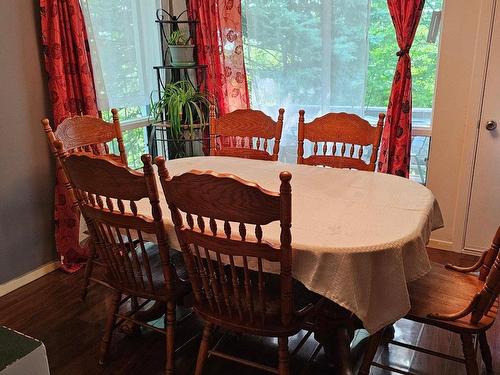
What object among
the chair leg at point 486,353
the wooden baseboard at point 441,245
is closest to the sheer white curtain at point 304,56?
the wooden baseboard at point 441,245

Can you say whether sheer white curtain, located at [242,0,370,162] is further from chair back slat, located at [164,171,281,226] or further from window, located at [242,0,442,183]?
chair back slat, located at [164,171,281,226]

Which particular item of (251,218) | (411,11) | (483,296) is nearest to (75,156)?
(251,218)

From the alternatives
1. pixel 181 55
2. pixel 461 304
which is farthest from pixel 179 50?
pixel 461 304

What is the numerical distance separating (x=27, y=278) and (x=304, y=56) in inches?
95.2

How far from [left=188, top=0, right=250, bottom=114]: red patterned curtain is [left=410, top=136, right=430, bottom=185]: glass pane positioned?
1.32 meters

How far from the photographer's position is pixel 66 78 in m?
2.77

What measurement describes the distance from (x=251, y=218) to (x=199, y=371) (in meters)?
0.76

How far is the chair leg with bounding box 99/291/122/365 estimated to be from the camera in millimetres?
2021

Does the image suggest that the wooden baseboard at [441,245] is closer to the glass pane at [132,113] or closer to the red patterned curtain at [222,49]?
the red patterned curtain at [222,49]

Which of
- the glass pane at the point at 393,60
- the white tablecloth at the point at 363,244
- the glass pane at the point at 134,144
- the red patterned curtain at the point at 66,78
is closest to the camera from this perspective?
the white tablecloth at the point at 363,244

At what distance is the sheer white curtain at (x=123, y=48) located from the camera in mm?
3064

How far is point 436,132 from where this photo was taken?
297 cm

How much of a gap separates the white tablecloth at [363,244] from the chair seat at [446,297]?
168 mm

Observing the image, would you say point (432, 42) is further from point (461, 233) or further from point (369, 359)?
point (369, 359)
